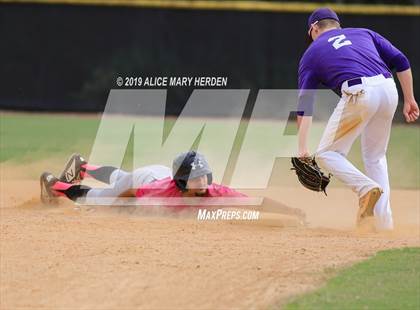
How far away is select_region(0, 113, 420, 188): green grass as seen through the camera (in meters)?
14.3

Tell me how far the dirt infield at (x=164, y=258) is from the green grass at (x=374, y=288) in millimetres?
149

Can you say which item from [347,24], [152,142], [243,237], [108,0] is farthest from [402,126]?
[243,237]

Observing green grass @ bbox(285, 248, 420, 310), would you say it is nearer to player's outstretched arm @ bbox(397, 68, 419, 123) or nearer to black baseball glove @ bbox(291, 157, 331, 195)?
black baseball glove @ bbox(291, 157, 331, 195)

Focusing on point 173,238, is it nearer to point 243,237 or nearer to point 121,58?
point 243,237

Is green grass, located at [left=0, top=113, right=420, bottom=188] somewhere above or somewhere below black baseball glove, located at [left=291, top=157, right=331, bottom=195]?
above

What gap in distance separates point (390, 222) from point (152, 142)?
878cm

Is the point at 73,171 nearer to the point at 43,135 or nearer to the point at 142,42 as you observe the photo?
the point at 43,135

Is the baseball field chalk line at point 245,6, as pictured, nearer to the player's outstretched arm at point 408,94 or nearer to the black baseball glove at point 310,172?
the player's outstretched arm at point 408,94

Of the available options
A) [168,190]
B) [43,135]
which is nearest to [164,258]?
[168,190]

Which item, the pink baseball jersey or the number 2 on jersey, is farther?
the pink baseball jersey

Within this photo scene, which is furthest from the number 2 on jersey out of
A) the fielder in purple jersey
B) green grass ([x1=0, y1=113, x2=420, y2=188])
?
green grass ([x1=0, y1=113, x2=420, y2=188])

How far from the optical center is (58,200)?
10086 millimetres

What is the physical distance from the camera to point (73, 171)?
1033cm

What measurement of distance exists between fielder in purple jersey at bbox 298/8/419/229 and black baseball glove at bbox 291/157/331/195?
9 cm
